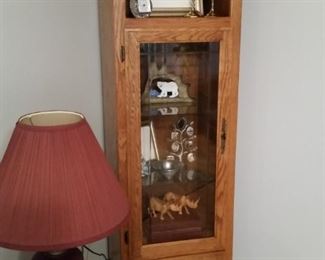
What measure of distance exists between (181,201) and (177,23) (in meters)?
0.66

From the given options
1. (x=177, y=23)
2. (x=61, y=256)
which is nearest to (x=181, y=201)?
(x=61, y=256)

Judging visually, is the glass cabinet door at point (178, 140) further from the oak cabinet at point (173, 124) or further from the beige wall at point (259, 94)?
the beige wall at point (259, 94)

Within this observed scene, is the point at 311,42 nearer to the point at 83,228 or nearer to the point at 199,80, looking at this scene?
the point at 199,80

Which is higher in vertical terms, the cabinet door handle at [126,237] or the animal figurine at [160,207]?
the animal figurine at [160,207]

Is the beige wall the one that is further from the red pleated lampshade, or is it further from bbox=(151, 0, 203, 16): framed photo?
the red pleated lampshade

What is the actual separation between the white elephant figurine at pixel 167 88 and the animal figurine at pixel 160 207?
1.25 ft

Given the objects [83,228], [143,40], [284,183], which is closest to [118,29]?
[143,40]

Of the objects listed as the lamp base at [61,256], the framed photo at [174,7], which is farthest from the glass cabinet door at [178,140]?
the lamp base at [61,256]

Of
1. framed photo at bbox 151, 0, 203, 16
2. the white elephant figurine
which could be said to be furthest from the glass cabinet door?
framed photo at bbox 151, 0, 203, 16

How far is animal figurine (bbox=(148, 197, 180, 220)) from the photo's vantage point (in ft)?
4.95

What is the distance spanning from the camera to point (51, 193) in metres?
1.01

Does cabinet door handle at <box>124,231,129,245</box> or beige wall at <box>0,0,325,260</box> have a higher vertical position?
beige wall at <box>0,0,325,260</box>

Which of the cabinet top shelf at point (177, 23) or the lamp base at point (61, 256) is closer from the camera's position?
the lamp base at point (61, 256)

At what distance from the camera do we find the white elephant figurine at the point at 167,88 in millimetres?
1457
